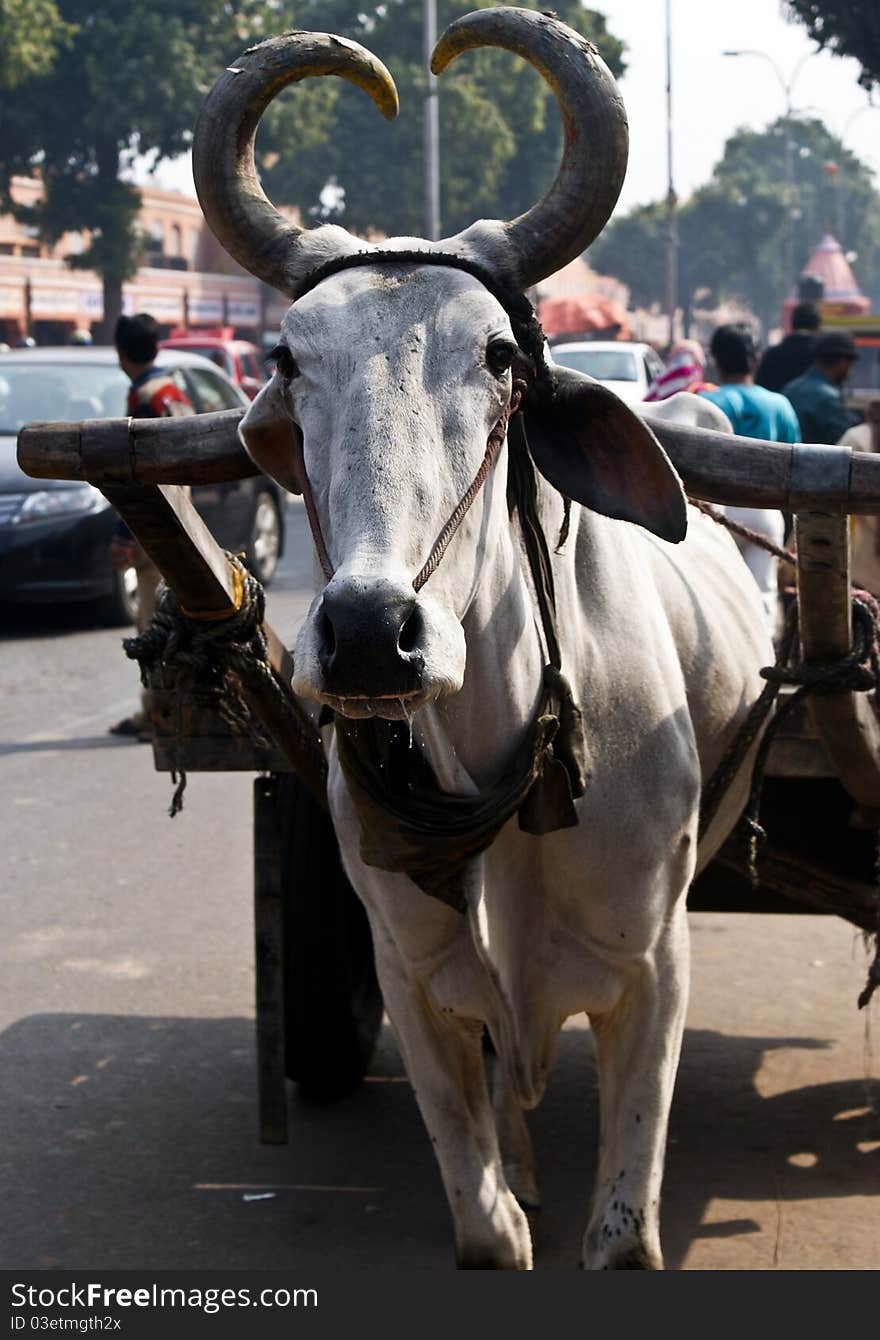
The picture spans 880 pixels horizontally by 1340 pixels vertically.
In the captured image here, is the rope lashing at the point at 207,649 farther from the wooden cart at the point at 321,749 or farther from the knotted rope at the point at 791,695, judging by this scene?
the knotted rope at the point at 791,695

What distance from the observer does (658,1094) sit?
11.0 feet

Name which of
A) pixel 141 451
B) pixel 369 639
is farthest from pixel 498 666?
pixel 141 451

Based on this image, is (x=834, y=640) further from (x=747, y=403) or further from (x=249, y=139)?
(x=747, y=403)

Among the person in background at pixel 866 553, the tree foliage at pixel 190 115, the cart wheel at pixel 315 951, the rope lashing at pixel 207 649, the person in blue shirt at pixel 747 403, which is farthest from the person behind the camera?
the tree foliage at pixel 190 115

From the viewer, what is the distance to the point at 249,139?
10.1ft

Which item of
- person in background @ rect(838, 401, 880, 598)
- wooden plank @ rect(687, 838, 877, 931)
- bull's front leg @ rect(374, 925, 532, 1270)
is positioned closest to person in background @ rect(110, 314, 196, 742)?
person in background @ rect(838, 401, 880, 598)

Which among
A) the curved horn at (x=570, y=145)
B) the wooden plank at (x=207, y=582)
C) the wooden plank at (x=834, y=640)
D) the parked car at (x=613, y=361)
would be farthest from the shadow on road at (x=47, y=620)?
the parked car at (x=613, y=361)

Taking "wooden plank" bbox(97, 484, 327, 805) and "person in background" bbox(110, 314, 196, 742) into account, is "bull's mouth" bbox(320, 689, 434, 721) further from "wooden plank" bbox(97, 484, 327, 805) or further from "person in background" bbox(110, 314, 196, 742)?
"person in background" bbox(110, 314, 196, 742)

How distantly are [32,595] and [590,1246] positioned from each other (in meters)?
9.32

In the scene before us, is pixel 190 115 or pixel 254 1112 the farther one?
pixel 190 115

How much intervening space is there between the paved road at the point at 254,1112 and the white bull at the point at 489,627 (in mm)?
602

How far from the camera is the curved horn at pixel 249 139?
9.93 feet

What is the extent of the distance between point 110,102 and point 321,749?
37100 millimetres

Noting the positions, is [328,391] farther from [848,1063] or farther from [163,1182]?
[848,1063]
